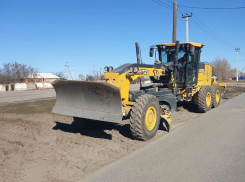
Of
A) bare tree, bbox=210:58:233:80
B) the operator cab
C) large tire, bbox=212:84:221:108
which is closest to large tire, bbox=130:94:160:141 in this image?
the operator cab

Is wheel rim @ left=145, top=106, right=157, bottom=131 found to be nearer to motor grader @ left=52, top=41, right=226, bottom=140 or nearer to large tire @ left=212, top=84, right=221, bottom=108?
motor grader @ left=52, top=41, right=226, bottom=140

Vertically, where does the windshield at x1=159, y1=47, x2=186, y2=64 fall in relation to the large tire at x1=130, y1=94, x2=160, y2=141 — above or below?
above

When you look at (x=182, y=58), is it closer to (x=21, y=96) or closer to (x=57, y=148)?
(x=57, y=148)

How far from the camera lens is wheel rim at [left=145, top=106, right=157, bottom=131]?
22.8ft

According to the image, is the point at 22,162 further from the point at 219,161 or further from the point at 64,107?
the point at 219,161

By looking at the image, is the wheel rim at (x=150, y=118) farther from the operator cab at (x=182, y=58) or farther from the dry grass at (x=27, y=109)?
the dry grass at (x=27, y=109)

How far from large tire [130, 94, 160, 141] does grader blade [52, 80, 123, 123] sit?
463 millimetres

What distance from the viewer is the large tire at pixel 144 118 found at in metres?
6.59

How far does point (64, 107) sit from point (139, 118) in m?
2.22

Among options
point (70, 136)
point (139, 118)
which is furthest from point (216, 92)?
point (70, 136)

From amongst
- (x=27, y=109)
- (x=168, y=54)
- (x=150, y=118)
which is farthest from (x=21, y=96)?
(x=150, y=118)

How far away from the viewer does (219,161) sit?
5.21m

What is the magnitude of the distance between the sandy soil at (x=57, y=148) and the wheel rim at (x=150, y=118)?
417mm

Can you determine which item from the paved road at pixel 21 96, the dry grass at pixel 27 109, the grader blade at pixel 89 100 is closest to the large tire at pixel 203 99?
the grader blade at pixel 89 100
